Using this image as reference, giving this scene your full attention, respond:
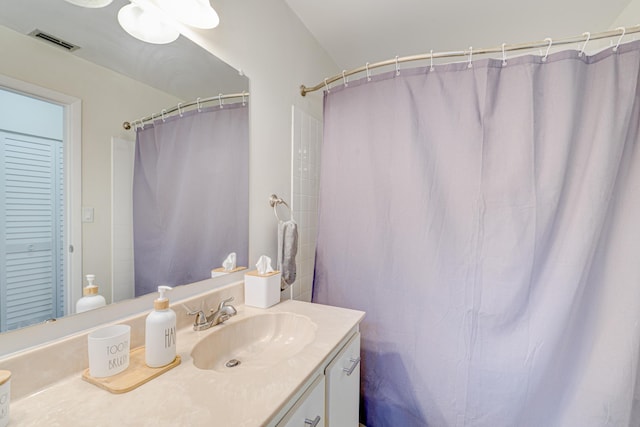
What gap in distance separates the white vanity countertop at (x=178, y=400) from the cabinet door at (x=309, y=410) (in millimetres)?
71

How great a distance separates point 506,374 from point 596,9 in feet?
6.65

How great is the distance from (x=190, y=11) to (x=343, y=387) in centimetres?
139

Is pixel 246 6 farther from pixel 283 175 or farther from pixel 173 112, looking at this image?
pixel 283 175

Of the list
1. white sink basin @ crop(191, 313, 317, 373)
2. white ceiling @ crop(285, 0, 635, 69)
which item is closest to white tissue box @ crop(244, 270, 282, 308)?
white sink basin @ crop(191, 313, 317, 373)

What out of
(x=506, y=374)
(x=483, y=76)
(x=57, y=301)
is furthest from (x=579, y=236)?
(x=57, y=301)

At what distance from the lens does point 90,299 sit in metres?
0.75

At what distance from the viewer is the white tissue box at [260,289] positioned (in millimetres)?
1172

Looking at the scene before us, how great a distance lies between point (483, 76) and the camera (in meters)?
1.25

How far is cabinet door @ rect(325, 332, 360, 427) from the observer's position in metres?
0.89

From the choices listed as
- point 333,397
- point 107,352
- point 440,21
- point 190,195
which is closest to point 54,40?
point 190,195

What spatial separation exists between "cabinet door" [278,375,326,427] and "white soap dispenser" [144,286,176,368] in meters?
Result: 0.34

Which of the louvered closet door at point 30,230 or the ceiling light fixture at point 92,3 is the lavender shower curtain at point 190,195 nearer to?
the louvered closet door at point 30,230

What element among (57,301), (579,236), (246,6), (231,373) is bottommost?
(231,373)

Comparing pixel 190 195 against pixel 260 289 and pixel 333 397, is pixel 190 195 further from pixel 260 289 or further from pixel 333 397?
pixel 333 397
